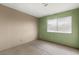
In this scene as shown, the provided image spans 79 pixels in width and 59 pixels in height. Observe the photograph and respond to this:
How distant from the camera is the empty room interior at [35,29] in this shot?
3371 millimetres

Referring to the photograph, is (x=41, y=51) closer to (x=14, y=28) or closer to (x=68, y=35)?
(x=68, y=35)

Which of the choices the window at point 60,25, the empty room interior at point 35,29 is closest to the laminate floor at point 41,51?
the empty room interior at point 35,29

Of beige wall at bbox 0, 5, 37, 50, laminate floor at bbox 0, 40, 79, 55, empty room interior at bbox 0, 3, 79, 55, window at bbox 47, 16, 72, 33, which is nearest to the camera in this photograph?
laminate floor at bbox 0, 40, 79, 55

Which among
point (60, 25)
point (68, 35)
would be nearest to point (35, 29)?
point (60, 25)

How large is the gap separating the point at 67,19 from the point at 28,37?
9.44ft

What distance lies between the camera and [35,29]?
6.25 m

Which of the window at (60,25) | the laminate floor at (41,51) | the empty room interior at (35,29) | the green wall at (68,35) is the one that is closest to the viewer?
the laminate floor at (41,51)

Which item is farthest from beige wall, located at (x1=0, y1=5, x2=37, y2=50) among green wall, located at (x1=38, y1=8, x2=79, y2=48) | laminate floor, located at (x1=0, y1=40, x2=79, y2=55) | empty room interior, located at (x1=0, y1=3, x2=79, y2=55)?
green wall, located at (x1=38, y1=8, x2=79, y2=48)

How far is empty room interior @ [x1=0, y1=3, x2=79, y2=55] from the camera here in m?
3.37

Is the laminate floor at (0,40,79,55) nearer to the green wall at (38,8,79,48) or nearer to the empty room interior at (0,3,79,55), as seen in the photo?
the empty room interior at (0,3,79,55)

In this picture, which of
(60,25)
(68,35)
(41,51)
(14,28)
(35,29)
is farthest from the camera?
(35,29)

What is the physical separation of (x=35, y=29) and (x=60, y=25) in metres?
2.28

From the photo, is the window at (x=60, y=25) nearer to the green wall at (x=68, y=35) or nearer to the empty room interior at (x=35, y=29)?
the empty room interior at (x=35, y=29)
